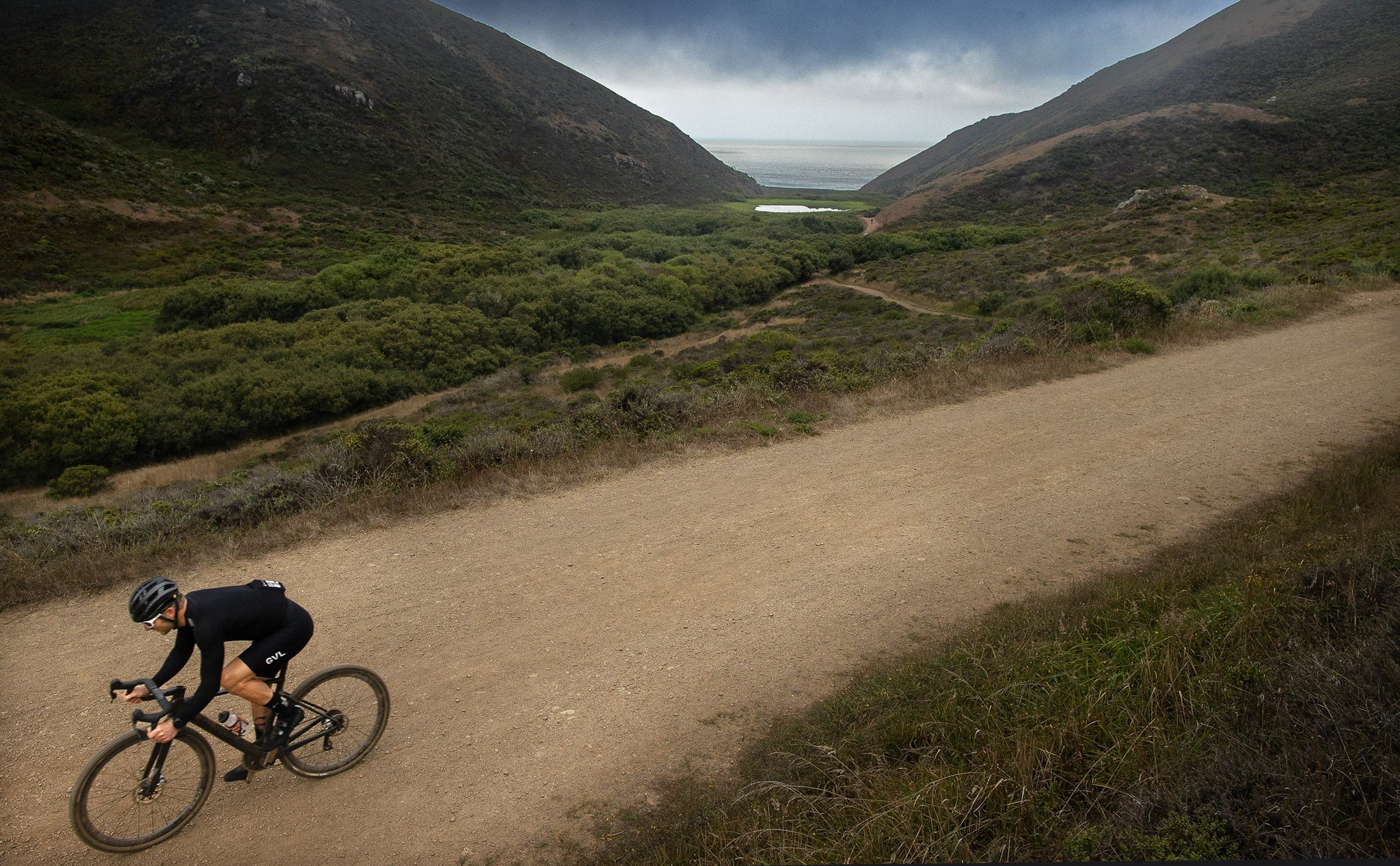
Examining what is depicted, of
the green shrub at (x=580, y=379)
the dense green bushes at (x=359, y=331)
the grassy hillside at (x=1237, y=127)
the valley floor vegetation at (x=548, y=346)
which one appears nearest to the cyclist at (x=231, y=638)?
the valley floor vegetation at (x=548, y=346)

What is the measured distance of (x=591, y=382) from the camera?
27.2 metres

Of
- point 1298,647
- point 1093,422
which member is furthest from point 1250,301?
point 1298,647

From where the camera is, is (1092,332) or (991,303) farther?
(991,303)

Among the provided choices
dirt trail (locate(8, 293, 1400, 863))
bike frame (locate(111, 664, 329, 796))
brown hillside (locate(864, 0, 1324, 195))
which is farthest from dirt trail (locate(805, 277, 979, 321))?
brown hillside (locate(864, 0, 1324, 195))

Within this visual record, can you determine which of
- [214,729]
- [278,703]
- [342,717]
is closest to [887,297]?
[342,717]

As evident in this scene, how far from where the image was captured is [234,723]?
11.5 feet

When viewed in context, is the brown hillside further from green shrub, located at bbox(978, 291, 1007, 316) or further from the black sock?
the black sock

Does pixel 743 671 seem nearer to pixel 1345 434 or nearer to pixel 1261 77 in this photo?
pixel 1345 434

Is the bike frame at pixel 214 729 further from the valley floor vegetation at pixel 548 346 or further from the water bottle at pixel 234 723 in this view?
the valley floor vegetation at pixel 548 346

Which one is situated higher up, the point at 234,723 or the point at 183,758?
the point at 234,723

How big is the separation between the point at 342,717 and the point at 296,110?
98.1 meters

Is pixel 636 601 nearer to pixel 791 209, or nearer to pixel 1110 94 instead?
pixel 791 209

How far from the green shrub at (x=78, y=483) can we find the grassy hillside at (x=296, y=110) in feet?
147

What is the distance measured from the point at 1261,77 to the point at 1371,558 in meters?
101
